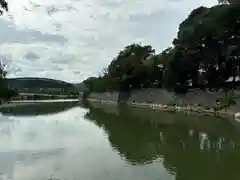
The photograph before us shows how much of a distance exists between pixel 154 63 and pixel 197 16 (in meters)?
18.2

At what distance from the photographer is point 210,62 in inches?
2072

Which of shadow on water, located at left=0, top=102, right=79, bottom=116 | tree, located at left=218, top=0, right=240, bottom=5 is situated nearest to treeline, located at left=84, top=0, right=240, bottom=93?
tree, located at left=218, top=0, right=240, bottom=5

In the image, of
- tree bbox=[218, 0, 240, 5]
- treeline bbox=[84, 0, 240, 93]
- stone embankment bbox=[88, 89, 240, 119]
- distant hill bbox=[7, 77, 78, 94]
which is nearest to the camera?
tree bbox=[218, 0, 240, 5]

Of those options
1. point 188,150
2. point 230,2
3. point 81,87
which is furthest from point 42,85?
point 188,150

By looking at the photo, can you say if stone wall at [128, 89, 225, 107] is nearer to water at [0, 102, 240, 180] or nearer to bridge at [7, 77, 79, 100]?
water at [0, 102, 240, 180]

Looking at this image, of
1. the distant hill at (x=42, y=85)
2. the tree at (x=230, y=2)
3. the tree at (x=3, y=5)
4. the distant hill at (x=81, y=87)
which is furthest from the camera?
the distant hill at (x=42, y=85)

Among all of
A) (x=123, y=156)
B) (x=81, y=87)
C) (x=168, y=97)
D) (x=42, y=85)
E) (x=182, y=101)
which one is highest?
(x=42, y=85)

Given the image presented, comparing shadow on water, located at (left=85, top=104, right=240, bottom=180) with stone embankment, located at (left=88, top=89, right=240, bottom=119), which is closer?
shadow on water, located at (left=85, top=104, right=240, bottom=180)

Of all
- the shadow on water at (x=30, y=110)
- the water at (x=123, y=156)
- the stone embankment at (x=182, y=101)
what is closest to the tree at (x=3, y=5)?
the water at (x=123, y=156)

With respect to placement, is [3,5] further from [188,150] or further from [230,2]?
[230,2]

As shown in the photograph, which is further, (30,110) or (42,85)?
(42,85)

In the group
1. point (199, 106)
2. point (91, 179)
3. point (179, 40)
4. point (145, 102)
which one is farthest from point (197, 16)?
point (91, 179)

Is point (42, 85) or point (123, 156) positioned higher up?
point (42, 85)

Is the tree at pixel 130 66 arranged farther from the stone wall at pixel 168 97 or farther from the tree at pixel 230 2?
the tree at pixel 230 2
